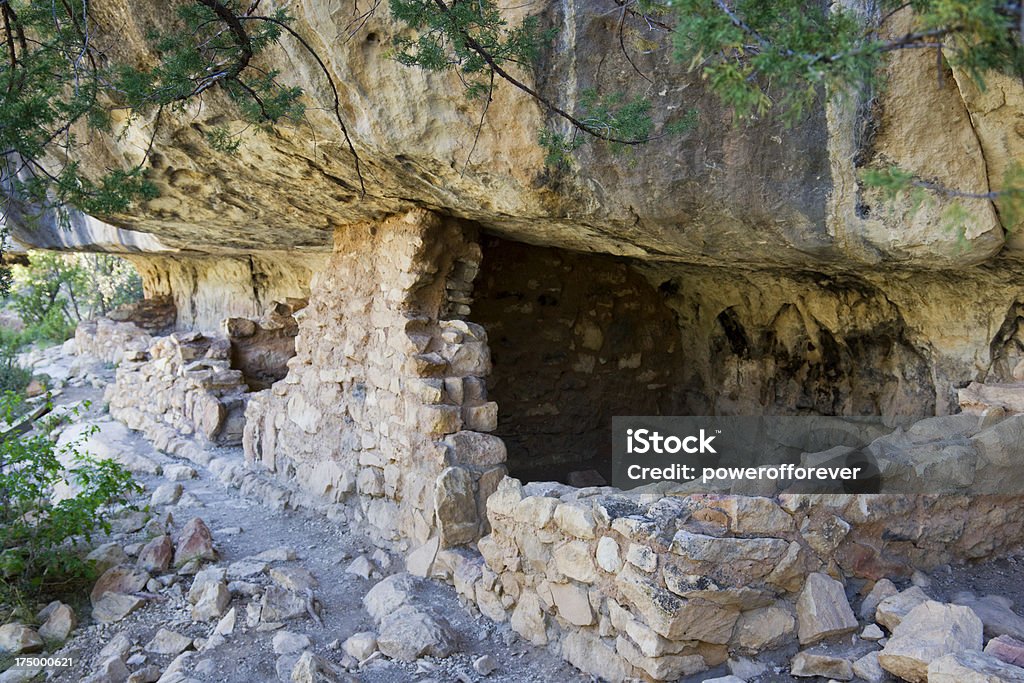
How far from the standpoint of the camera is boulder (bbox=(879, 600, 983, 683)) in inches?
79.7

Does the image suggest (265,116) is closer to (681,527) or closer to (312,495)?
(681,527)

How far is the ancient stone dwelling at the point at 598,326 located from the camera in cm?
234

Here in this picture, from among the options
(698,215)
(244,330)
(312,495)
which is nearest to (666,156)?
(698,215)

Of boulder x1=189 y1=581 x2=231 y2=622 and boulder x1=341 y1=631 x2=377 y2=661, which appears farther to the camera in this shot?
boulder x1=189 y1=581 x2=231 y2=622

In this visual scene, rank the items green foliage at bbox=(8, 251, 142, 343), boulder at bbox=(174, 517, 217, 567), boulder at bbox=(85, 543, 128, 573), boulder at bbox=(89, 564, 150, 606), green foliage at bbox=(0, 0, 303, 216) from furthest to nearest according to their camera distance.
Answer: green foliage at bbox=(8, 251, 142, 343), boulder at bbox=(174, 517, 217, 567), boulder at bbox=(85, 543, 128, 573), boulder at bbox=(89, 564, 150, 606), green foliage at bbox=(0, 0, 303, 216)

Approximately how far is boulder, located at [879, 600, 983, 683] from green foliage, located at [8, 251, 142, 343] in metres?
15.0

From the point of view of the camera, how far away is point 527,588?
9.42 ft

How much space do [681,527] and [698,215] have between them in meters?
1.22

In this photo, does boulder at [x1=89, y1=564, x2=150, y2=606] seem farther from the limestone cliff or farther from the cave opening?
the cave opening

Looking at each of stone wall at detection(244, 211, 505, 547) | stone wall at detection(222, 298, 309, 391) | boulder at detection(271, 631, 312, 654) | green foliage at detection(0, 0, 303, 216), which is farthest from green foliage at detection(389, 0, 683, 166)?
stone wall at detection(222, 298, 309, 391)

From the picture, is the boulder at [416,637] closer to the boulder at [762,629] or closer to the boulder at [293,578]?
the boulder at [293,578]

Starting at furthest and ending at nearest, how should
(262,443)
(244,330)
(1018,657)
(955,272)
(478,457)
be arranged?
(244,330), (262,443), (478,457), (955,272), (1018,657)

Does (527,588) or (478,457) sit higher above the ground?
(478,457)

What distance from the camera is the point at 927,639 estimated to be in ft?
6.81
